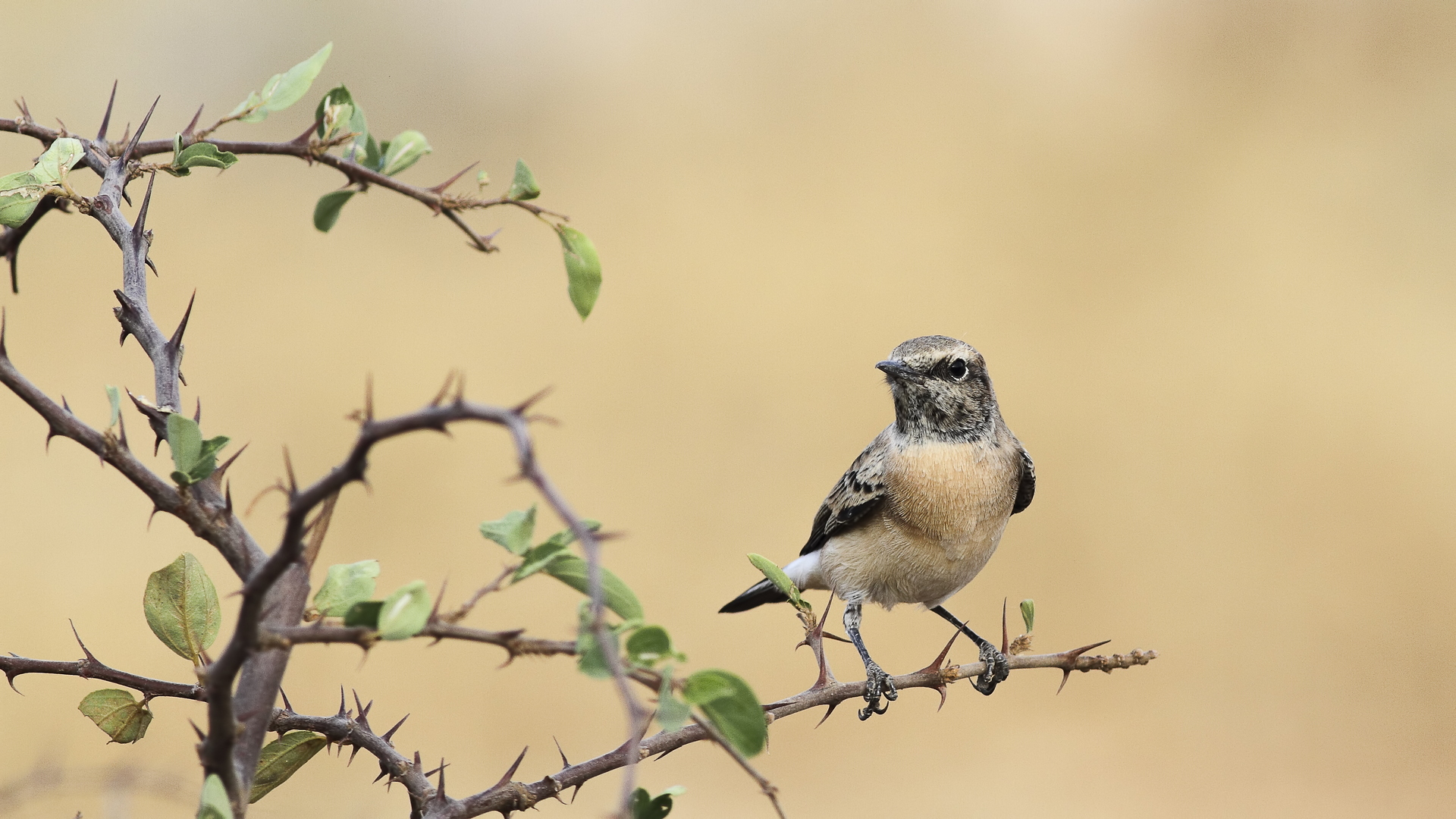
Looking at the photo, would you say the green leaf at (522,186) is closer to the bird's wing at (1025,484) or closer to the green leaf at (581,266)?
the green leaf at (581,266)

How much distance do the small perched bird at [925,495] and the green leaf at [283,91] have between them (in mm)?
2808

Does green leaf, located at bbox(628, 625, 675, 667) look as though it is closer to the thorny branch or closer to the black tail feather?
the thorny branch

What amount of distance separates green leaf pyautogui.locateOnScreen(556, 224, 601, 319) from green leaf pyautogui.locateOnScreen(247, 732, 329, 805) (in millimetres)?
781

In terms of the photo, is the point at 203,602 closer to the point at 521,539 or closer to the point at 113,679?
the point at 113,679

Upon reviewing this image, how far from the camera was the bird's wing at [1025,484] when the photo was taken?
4703 mm

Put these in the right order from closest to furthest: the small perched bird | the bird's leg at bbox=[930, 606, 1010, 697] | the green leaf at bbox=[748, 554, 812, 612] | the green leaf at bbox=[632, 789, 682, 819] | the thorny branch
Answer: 1. the thorny branch
2. the green leaf at bbox=[632, 789, 682, 819]
3. the green leaf at bbox=[748, 554, 812, 612]
4. the bird's leg at bbox=[930, 606, 1010, 697]
5. the small perched bird

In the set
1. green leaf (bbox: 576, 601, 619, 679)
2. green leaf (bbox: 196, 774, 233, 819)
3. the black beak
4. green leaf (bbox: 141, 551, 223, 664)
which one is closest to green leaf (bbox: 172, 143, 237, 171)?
green leaf (bbox: 141, 551, 223, 664)

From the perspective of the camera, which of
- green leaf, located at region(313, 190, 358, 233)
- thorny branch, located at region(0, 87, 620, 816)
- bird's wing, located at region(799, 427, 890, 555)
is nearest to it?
thorny branch, located at region(0, 87, 620, 816)

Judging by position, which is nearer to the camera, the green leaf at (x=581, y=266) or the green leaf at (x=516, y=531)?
the green leaf at (x=516, y=531)

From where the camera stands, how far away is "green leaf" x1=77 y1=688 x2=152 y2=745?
5.88 feet

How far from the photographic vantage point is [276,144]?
76.7 inches

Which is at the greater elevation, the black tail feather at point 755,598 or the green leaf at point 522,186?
the green leaf at point 522,186

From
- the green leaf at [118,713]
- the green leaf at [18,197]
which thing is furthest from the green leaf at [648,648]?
the green leaf at [18,197]

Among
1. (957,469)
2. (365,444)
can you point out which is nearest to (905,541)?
(957,469)
